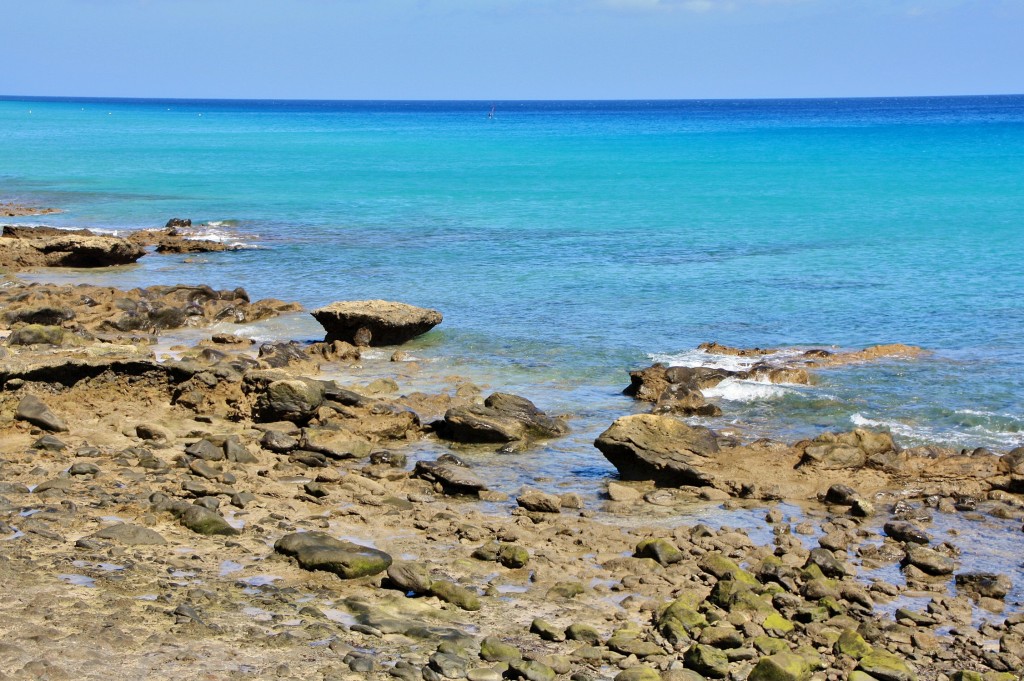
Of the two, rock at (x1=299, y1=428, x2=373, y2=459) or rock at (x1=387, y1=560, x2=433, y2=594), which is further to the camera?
rock at (x1=299, y1=428, x2=373, y2=459)

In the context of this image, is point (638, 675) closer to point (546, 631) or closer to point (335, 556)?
point (546, 631)

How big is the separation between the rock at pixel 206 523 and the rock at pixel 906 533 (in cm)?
767

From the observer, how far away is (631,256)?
37375 mm

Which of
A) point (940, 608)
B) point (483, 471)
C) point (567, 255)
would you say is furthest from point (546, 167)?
point (940, 608)

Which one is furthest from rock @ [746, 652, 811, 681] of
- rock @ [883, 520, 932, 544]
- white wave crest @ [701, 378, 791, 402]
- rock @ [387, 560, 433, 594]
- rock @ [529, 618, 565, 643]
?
white wave crest @ [701, 378, 791, 402]

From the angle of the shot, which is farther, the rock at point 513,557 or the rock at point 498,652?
the rock at point 513,557

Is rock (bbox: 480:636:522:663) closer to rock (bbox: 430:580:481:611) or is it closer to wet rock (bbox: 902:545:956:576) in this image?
rock (bbox: 430:580:481:611)

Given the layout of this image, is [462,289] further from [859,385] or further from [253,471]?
[253,471]

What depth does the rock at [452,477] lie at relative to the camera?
50.0 ft

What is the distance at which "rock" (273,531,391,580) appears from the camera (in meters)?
11.7

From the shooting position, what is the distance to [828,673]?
1026 cm

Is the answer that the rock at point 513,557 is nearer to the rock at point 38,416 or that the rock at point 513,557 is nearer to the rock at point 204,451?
the rock at point 204,451

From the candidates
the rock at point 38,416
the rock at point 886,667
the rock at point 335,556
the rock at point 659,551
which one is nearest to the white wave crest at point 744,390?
the rock at point 659,551

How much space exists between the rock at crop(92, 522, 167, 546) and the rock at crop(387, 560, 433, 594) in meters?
2.52
